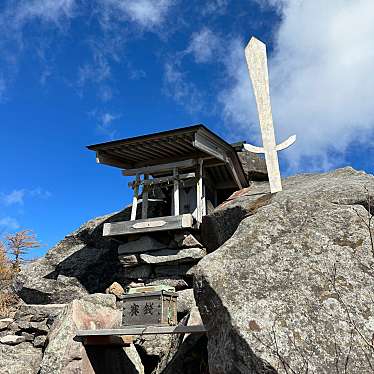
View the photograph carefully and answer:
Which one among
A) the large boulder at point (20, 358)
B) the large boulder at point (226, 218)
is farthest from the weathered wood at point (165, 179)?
the large boulder at point (20, 358)

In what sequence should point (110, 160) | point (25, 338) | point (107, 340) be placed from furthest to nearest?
1. point (110, 160)
2. point (25, 338)
3. point (107, 340)

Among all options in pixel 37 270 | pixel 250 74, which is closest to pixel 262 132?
pixel 250 74

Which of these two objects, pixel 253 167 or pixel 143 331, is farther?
pixel 253 167

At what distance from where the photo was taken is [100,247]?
1284 cm

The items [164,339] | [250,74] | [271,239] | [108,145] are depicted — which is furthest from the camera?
[108,145]

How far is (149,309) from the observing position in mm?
5953

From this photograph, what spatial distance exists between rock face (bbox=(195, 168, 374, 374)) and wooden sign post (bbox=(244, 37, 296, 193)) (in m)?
4.06

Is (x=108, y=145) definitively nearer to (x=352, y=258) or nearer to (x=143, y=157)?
(x=143, y=157)

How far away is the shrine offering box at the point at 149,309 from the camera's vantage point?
231 inches

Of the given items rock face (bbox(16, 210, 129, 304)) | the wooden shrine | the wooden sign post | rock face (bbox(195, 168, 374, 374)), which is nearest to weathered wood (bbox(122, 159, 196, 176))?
the wooden shrine

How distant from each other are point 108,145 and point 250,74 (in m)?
4.51

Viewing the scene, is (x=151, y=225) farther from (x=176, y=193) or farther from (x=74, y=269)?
(x=74, y=269)

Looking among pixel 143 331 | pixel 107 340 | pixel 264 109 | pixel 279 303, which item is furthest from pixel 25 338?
pixel 264 109

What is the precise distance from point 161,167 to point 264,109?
374 cm
